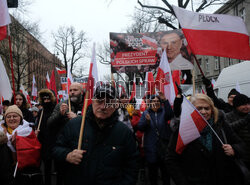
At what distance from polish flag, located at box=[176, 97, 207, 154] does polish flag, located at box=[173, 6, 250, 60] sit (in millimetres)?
1254

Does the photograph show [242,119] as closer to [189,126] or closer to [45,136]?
[189,126]

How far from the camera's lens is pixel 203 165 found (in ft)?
7.69

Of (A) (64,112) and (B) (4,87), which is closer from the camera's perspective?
(B) (4,87)

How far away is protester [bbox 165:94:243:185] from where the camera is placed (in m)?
2.32

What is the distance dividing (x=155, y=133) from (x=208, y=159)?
2.20 meters

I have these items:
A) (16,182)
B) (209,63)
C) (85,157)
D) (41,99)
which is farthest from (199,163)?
(209,63)

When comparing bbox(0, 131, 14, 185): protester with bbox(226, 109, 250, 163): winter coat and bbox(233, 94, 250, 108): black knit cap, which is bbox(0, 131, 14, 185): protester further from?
bbox(233, 94, 250, 108): black knit cap

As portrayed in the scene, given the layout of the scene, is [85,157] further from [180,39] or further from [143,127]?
[180,39]

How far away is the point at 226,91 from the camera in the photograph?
10.1 metres

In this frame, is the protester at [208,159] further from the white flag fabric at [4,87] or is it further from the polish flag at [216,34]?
the white flag fabric at [4,87]

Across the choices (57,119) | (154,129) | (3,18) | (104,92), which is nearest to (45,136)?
(57,119)

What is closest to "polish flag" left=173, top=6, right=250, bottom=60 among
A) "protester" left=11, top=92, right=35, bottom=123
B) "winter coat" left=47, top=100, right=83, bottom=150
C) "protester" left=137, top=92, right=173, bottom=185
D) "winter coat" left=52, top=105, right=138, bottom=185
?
"protester" left=137, top=92, right=173, bottom=185

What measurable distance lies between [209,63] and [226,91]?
22.7 metres

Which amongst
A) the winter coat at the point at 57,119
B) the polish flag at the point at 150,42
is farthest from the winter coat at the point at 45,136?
the polish flag at the point at 150,42
